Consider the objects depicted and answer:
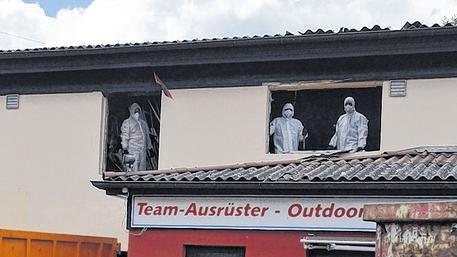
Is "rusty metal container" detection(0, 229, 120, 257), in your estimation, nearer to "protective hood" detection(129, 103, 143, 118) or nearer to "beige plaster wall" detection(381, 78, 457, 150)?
"protective hood" detection(129, 103, 143, 118)

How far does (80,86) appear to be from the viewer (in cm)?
1630

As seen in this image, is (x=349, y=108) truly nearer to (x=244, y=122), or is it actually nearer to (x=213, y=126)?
(x=244, y=122)

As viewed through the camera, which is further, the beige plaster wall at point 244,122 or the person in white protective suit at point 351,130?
the person in white protective suit at point 351,130

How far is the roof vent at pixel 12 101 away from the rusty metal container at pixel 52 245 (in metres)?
3.70

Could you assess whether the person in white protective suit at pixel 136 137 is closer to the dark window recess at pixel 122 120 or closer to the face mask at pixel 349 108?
the dark window recess at pixel 122 120

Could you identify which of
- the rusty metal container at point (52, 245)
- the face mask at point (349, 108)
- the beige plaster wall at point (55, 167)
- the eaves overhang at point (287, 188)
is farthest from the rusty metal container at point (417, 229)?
the beige plaster wall at point (55, 167)

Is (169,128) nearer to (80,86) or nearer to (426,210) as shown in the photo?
(80,86)

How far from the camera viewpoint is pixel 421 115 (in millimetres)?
14195

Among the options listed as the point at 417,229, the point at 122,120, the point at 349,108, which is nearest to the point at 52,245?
the point at 122,120

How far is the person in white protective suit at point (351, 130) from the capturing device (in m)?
14.7

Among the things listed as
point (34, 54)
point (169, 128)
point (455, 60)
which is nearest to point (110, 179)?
point (169, 128)

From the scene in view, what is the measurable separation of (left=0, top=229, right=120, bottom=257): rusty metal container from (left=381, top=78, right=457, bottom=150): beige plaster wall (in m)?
4.38

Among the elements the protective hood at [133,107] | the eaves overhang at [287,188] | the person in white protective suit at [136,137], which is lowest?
the eaves overhang at [287,188]

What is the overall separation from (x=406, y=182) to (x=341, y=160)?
258 centimetres
